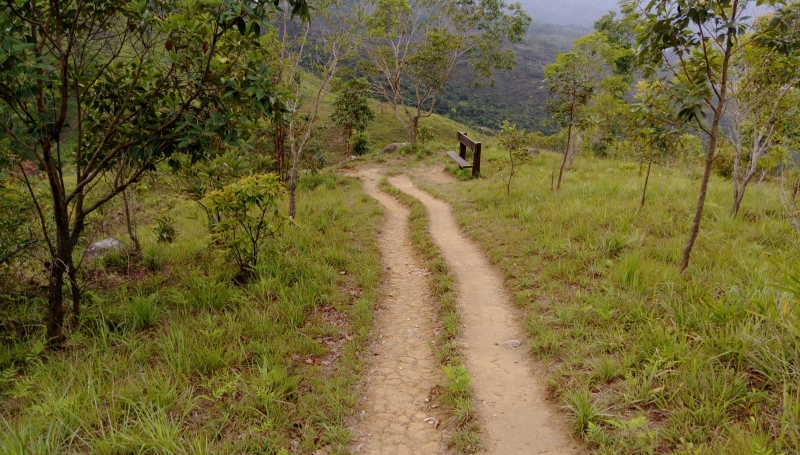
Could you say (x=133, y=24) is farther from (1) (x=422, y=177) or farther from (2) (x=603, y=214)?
(1) (x=422, y=177)

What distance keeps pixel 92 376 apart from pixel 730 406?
5.02 m

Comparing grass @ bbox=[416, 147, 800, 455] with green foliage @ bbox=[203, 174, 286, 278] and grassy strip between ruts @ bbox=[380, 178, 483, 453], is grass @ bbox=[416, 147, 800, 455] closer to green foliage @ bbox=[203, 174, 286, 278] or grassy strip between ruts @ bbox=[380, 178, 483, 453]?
grassy strip between ruts @ bbox=[380, 178, 483, 453]

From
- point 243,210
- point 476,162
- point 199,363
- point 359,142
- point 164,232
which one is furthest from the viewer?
point 359,142

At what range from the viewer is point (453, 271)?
6.53 meters

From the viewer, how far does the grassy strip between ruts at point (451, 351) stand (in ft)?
10.9

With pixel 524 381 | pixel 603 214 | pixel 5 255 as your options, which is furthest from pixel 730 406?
pixel 5 255

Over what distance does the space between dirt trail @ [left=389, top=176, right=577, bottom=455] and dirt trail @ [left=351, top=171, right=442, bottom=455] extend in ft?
1.41

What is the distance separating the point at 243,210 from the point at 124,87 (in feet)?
6.19

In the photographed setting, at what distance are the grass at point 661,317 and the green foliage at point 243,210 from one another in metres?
3.50

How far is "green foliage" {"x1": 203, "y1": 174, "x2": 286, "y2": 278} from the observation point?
5.32m

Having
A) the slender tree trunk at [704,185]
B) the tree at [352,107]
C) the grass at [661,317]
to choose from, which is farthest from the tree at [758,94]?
the tree at [352,107]

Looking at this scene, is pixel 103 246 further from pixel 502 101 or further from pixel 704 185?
pixel 502 101

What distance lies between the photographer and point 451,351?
14.7ft

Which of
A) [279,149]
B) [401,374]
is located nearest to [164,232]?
[279,149]
